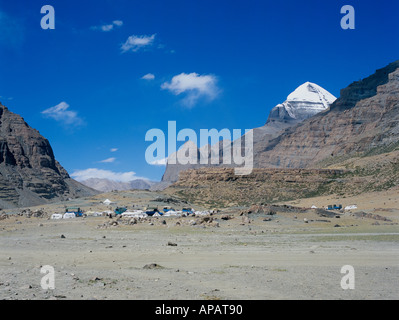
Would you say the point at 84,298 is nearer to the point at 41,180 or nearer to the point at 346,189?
the point at 346,189

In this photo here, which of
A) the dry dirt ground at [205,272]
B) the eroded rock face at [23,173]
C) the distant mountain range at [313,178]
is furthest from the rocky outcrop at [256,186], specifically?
the dry dirt ground at [205,272]

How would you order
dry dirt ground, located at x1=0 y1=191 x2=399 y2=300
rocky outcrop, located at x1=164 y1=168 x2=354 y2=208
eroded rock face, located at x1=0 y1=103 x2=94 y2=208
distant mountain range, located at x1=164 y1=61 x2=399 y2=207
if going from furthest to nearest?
1. eroded rock face, located at x1=0 y1=103 x2=94 y2=208
2. rocky outcrop, located at x1=164 y1=168 x2=354 y2=208
3. distant mountain range, located at x1=164 y1=61 x2=399 y2=207
4. dry dirt ground, located at x1=0 y1=191 x2=399 y2=300

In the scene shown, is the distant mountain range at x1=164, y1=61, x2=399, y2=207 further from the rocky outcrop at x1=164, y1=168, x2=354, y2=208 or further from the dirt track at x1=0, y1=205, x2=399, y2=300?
the dirt track at x1=0, y1=205, x2=399, y2=300

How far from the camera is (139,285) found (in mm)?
12320

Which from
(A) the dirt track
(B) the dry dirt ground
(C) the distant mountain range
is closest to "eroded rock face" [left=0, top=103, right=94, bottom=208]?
(C) the distant mountain range

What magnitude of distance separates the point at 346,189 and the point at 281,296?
307ft

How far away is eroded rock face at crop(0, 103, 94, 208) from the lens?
144712mm

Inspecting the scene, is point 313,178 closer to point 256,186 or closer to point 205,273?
point 256,186

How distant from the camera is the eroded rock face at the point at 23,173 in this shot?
145 m

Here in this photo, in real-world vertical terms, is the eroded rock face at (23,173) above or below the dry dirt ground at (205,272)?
above

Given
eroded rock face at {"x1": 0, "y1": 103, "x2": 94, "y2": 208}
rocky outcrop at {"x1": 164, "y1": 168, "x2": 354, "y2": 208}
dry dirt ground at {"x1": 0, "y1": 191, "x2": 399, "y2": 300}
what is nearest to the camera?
dry dirt ground at {"x1": 0, "y1": 191, "x2": 399, "y2": 300}

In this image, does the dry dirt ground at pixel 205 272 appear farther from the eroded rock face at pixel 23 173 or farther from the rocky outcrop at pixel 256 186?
the eroded rock face at pixel 23 173

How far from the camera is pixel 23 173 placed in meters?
172

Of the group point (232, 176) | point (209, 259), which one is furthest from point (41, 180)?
point (209, 259)
